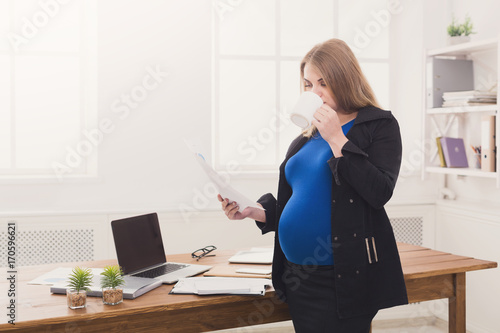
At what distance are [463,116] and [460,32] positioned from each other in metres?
0.60

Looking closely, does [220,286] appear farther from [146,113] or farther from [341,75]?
[146,113]

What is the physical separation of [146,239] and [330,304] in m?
0.89

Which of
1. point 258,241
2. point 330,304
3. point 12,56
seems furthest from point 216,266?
point 12,56

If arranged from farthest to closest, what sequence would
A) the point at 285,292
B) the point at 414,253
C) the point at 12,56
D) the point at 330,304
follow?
the point at 12,56
the point at 414,253
the point at 285,292
the point at 330,304

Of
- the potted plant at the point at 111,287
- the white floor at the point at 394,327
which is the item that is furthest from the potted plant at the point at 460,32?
the potted plant at the point at 111,287

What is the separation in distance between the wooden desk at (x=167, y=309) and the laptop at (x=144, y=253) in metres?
0.18

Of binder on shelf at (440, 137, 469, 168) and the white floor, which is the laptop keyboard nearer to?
the white floor

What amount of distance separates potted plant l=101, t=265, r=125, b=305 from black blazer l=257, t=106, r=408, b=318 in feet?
2.34

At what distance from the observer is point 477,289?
3.54m

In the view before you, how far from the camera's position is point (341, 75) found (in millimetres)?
1688

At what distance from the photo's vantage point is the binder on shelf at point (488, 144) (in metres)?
3.19

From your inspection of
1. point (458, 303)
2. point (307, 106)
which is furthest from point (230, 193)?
point (458, 303)

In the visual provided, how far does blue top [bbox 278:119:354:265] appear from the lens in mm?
1662

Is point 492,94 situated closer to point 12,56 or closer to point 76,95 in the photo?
point 76,95
